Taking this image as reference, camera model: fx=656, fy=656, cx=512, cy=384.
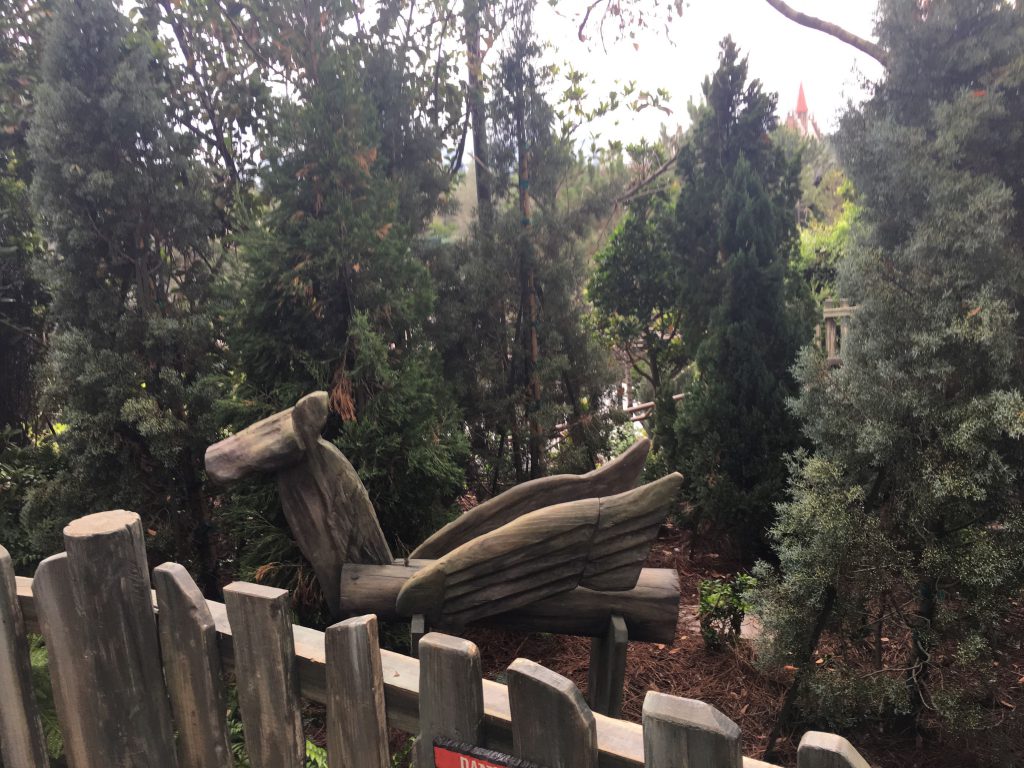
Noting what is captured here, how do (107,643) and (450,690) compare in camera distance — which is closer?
(450,690)

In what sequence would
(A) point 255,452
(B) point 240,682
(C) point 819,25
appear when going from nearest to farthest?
1. (B) point 240,682
2. (A) point 255,452
3. (C) point 819,25

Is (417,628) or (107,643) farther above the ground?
(107,643)

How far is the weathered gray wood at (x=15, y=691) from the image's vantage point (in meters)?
1.93

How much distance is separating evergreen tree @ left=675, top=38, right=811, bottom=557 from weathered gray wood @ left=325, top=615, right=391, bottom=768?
4.06 m

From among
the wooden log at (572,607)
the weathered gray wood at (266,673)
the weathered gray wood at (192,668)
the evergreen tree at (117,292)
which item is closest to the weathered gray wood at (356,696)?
the weathered gray wood at (266,673)

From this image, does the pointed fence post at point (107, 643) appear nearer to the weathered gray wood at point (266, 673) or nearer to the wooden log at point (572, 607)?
the weathered gray wood at point (266, 673)

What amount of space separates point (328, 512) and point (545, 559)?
0.97m

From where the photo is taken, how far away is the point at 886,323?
118 inches

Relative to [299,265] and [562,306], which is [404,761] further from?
[562,306]

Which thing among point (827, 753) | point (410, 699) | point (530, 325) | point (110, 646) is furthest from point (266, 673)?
point (530, 325)

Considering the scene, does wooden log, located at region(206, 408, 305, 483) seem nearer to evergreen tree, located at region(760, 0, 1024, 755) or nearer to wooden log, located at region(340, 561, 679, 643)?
wooden log, located at region(340, 561, 679, 643)

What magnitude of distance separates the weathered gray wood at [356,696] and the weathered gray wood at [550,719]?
1.22ft

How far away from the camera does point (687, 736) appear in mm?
1160

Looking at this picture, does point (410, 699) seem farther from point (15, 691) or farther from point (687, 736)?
point (15, 691)
